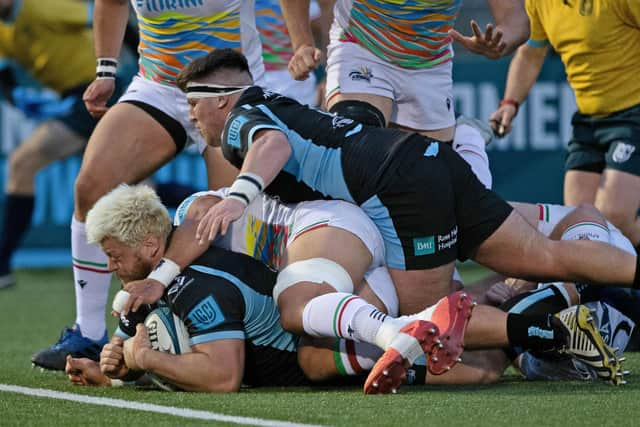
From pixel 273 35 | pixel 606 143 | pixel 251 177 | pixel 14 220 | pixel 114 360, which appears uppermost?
pixel 273 35

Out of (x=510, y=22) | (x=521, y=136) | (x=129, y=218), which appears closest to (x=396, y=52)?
(x=510, y=22)

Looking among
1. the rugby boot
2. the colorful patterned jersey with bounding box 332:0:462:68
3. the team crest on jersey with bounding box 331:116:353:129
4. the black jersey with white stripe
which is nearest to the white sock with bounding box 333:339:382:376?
the black jersey with white stripe

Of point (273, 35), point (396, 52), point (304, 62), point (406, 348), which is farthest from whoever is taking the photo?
point (273, 35)

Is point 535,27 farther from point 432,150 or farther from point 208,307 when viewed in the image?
point 208,307

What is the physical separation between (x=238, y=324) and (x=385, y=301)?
640 millimetres

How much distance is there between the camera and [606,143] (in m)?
7.17

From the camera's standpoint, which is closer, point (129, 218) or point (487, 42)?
point (129, 218)

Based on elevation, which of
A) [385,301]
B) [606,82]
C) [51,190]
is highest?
[606,82]

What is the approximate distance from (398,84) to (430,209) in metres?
1.30

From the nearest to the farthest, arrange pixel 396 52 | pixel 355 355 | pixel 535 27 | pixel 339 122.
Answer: pixel 355 355, pixel 339 122, pixel 396 52, pixel 535 27

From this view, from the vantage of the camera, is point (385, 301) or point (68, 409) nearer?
point (68, 409)

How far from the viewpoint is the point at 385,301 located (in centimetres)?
505

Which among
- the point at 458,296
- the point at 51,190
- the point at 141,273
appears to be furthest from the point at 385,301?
the point at 51,190

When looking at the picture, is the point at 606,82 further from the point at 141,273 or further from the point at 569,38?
the point at 141,273
